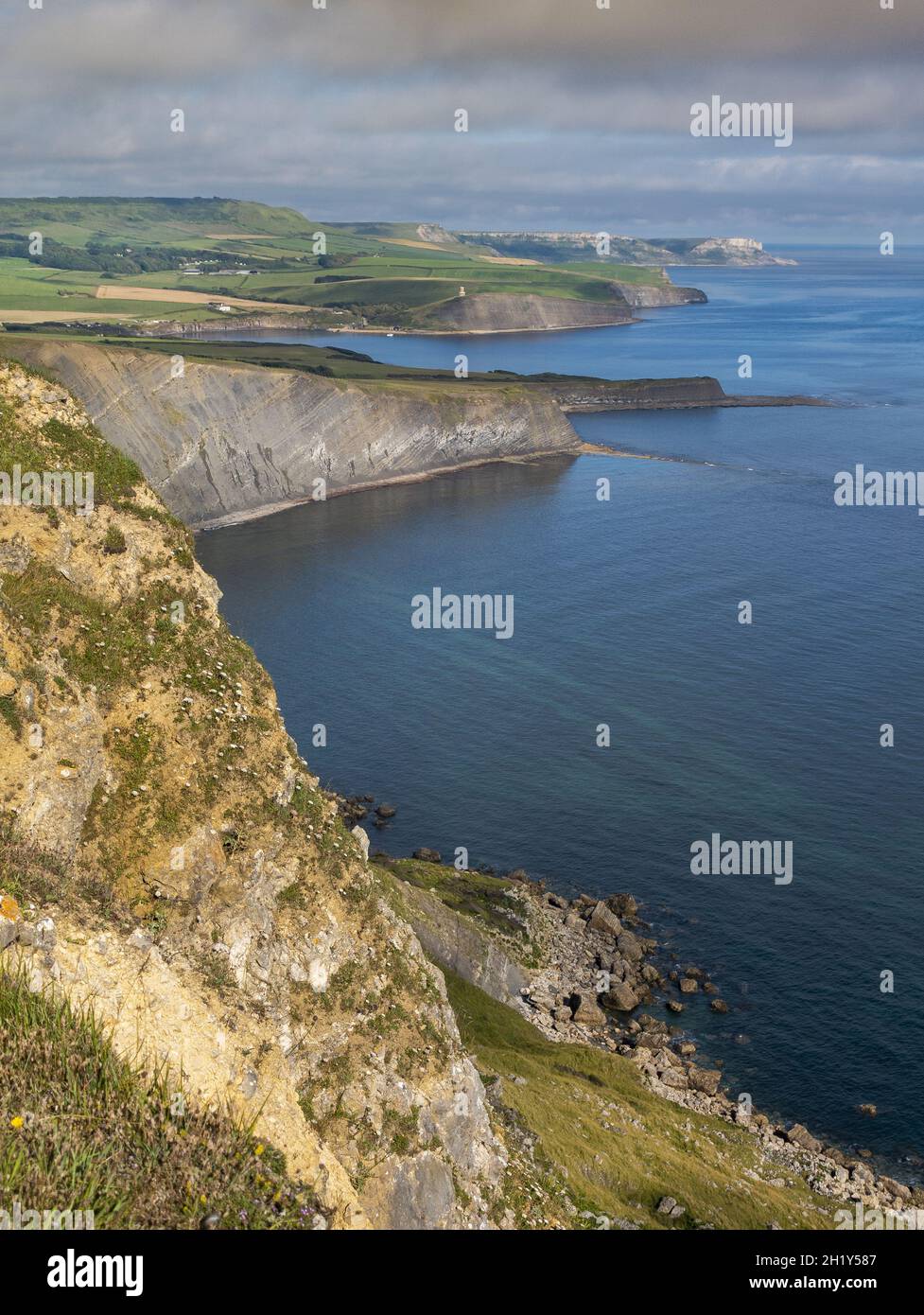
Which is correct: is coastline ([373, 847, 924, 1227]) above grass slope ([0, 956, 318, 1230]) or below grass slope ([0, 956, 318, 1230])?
below

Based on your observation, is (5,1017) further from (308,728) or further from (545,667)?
(545,667)

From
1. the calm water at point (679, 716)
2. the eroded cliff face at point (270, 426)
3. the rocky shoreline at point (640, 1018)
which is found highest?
the eroded cliff face at point (270, 426)

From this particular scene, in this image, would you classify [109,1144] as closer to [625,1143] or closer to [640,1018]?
[625,1143]

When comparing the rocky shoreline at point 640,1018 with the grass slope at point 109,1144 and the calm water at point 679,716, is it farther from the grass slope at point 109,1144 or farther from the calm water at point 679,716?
the grass slope at point 109,1144

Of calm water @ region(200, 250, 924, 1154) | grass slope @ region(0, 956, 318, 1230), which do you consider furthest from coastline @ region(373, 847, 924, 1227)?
grass slope @ region(0, 956, 318, 1230)

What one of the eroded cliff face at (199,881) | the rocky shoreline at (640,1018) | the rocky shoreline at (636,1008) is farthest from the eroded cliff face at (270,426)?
the eroded cliff face at (199,881)

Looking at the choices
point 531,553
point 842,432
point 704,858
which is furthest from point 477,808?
point 842,432

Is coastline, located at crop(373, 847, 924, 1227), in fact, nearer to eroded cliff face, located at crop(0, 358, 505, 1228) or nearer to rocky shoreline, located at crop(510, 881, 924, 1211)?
rocky shoreline, located at crop(510, 881, 924, 1211)

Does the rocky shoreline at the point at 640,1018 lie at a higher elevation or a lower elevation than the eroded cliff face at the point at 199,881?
lower
